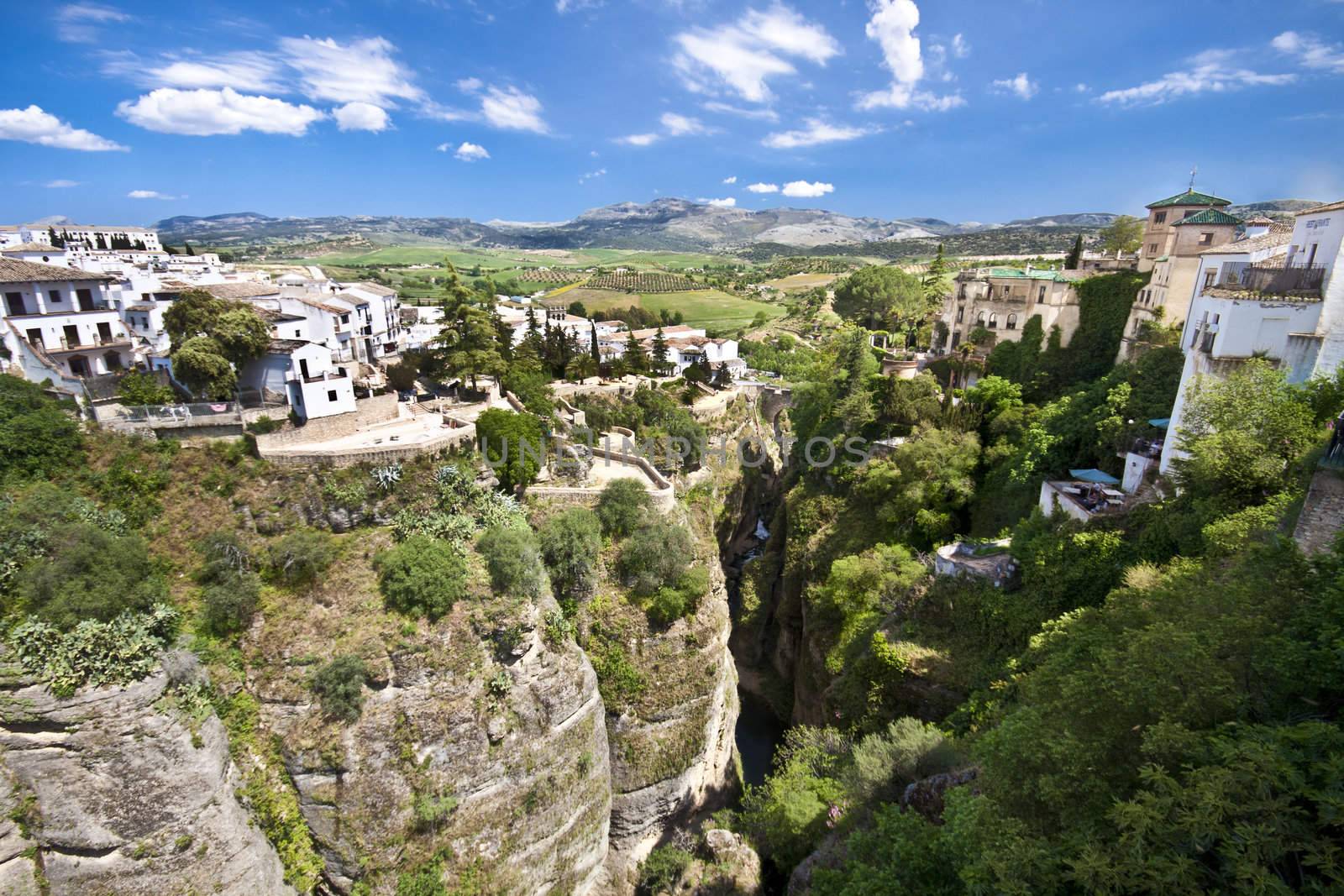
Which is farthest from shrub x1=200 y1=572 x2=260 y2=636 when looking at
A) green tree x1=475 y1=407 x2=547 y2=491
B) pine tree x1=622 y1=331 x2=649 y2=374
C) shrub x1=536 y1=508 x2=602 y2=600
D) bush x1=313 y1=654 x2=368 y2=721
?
pine tree x1=622 y1=331 x2=649 y2=374

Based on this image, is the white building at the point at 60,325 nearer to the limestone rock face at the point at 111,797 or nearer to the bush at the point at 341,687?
the limestone rock face at the point at 111,797

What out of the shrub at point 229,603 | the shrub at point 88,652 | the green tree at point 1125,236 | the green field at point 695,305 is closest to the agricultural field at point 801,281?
the green field at point 695,305

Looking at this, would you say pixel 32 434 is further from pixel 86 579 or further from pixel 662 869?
pixel 662 869

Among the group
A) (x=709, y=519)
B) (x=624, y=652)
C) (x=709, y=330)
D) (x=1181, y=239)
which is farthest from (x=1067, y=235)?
(x=624, y=652)

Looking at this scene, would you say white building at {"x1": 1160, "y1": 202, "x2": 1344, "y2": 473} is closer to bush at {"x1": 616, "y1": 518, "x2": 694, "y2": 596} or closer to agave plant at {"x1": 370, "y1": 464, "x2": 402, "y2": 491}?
bush at {"x1": 616, "y1": 518, "x2": 694, "y2": 596}

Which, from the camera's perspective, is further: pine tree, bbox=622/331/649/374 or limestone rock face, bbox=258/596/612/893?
pine tree, bbox=622/331/649/374

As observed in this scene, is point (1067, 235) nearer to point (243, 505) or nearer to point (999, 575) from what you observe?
point (999, 575)
